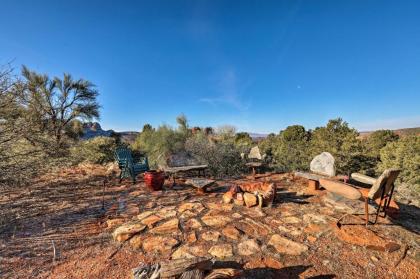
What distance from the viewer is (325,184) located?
273cm

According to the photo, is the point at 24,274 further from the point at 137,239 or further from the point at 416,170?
the point at 416,170

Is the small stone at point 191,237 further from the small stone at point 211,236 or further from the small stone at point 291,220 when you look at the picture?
the small stone at point 291,220

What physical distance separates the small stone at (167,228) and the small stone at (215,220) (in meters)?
0.39

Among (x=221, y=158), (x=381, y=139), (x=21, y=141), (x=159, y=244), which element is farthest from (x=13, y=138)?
(x=381, y=139)

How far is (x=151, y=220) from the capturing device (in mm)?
3072

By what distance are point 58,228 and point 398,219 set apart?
4.77m

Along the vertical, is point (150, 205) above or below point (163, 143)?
below

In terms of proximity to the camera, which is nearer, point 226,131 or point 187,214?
point 187,214

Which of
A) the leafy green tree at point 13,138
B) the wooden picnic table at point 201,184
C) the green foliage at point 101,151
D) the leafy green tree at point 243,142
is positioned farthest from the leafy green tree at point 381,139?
the leafy green tree at point 13,138

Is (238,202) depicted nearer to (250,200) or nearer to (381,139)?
(250,200)

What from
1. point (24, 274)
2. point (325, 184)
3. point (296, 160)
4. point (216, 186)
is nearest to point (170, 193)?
point (216, 186)

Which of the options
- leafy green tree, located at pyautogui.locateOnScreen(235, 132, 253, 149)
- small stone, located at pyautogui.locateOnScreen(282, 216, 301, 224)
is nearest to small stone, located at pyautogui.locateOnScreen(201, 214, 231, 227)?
small stone, located at pyautogui.locateOnScreen(282, 216, 301, 224)

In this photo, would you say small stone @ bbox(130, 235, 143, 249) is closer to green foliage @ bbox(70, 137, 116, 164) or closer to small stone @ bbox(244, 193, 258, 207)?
small stone @ bbox(244, 193, 258, 207)

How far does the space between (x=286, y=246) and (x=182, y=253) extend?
1112mm
